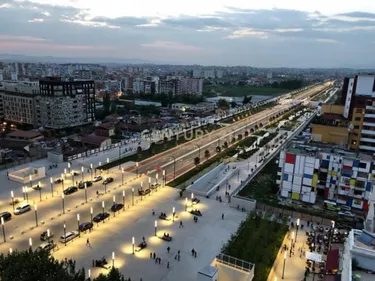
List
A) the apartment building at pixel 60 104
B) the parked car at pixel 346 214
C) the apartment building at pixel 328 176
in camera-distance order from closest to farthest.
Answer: the parked car at pixel 346 214 → the apartment building at pixel 328 176 → the apartment building at pixel 60 104

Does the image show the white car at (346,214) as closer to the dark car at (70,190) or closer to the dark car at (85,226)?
the dark car at (85,226)

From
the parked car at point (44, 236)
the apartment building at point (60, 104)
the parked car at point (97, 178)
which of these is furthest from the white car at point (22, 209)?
the apartment building at point (60, 104)

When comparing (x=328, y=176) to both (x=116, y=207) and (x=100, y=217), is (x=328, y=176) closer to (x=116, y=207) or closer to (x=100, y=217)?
(x=116, y=207)

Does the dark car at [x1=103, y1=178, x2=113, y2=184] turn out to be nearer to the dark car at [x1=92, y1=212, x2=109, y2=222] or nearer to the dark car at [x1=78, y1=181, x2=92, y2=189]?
the dark car at [x1=78, y1=181, x2=92, y2=189]

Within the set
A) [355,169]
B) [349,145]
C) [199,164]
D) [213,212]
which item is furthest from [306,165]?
[349,145]

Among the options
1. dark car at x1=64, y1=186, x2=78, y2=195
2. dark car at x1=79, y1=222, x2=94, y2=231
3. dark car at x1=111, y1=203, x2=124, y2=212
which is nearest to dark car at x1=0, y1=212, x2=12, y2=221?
dark car at x1=64, y1=186, x2=78, y2=195

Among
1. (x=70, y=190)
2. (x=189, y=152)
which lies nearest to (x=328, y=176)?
(x=189, y=152)
